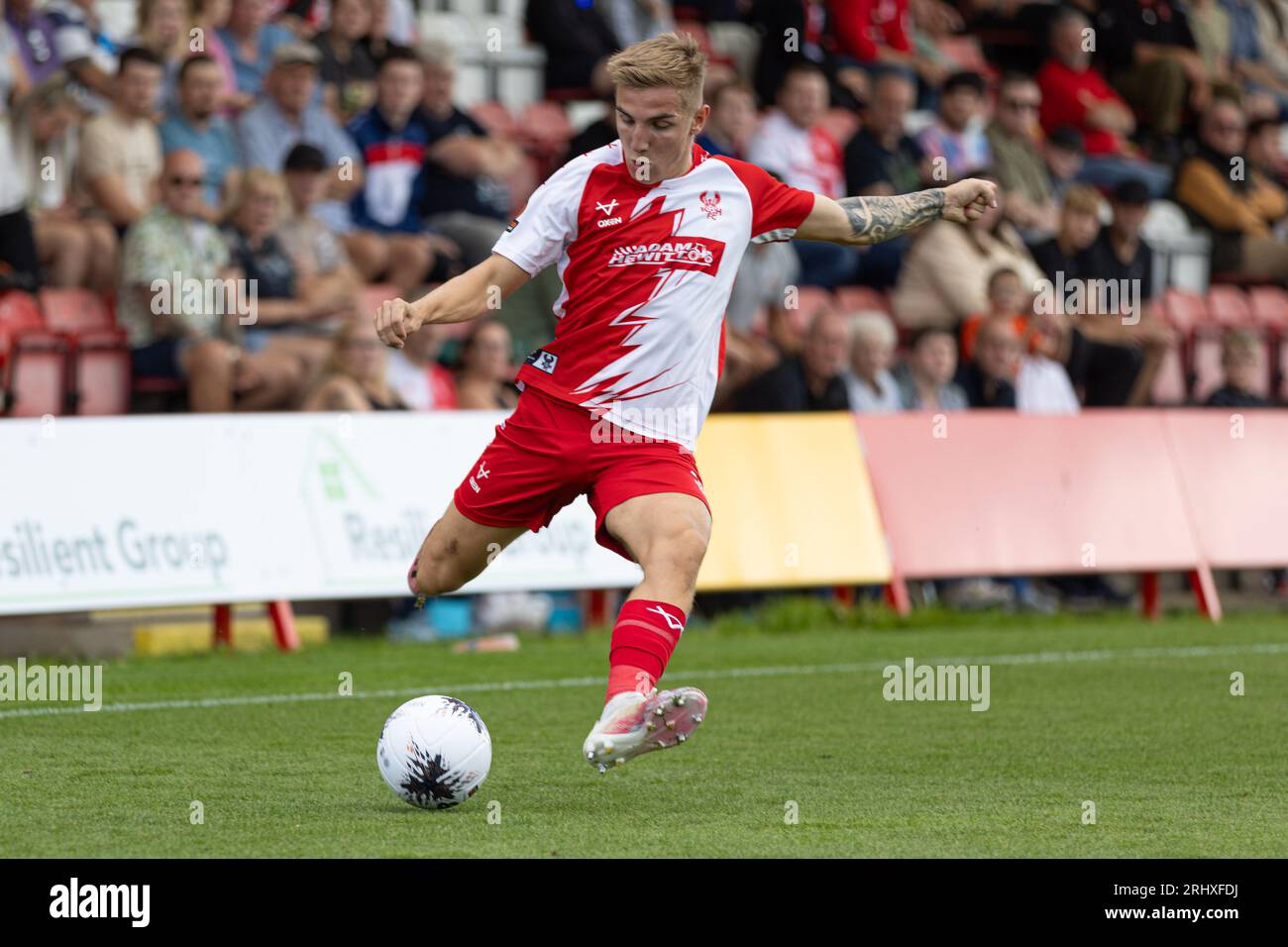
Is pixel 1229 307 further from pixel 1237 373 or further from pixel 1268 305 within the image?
pixel 1237 373

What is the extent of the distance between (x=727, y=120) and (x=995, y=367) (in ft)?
8.87

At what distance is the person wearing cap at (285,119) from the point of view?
1477 centimetres

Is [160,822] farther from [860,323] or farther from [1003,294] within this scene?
[1003,294]

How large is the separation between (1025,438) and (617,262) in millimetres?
7614

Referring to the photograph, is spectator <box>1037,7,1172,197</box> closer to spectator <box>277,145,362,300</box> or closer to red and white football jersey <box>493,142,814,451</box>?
spectator <box>277,145,362,300</box>

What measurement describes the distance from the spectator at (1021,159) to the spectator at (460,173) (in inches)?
188

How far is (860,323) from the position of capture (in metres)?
15.4

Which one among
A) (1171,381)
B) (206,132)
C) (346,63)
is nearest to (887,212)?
(206,132)

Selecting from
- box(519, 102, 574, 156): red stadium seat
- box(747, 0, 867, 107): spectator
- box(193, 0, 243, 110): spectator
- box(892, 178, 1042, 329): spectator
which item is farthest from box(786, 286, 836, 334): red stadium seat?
box(193, 0, 243, 110): spectator

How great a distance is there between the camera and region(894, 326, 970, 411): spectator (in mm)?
15516

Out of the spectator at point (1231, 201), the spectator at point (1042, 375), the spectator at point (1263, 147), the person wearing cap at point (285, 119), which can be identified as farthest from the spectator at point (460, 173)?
the spectator at point (1263, 147)

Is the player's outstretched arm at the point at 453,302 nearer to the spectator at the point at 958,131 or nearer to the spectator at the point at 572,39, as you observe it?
the spectator at the point at 572,39

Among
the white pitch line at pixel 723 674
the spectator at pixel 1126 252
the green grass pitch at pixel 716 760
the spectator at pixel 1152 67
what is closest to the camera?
the green grass pitch at pixel 716 760

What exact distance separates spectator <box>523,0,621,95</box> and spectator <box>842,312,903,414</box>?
3544mm
